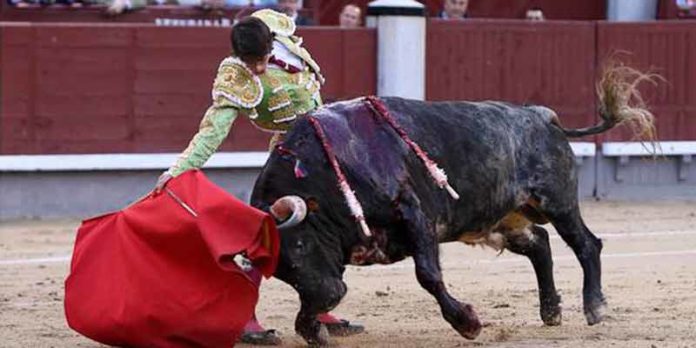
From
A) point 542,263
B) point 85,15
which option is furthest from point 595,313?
point 85,15

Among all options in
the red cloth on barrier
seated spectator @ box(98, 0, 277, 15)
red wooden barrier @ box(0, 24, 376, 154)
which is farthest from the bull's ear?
seated spectator @ box(98, 0, 277, 15)

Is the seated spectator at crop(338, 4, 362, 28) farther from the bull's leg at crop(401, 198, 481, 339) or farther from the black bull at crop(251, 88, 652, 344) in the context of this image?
the bull's leg at crop(401, 198, 481, 339)

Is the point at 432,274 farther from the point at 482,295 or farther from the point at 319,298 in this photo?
the point at 482,295

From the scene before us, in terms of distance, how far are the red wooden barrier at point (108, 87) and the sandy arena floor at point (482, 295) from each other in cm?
66

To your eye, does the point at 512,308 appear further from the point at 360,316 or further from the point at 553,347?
the point at 553,347

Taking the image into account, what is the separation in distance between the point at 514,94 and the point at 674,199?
143 cm

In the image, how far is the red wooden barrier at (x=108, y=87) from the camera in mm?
11203

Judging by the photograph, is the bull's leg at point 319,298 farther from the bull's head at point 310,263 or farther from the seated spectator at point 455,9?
the seated spectator at point 455,9

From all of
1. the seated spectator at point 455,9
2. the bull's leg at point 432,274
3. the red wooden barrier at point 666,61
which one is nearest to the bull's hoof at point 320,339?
the bull's leg at point 432,274

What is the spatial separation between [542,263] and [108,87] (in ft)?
17.2

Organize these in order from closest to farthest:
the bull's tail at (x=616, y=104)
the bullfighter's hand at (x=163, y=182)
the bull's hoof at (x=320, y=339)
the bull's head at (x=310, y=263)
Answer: the bull's head at (x=310, y=263)
the bullfighter's hand at (x=163, y=182)
the bull's hoof at (x=320, y=339)
the bull's tail at (x=616, y=104)

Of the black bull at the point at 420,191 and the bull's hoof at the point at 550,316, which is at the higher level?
the black bull at the point at 420,191

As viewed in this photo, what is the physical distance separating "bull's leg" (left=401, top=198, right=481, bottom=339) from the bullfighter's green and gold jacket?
68 cm

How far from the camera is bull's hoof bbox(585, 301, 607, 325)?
21.7 ft
